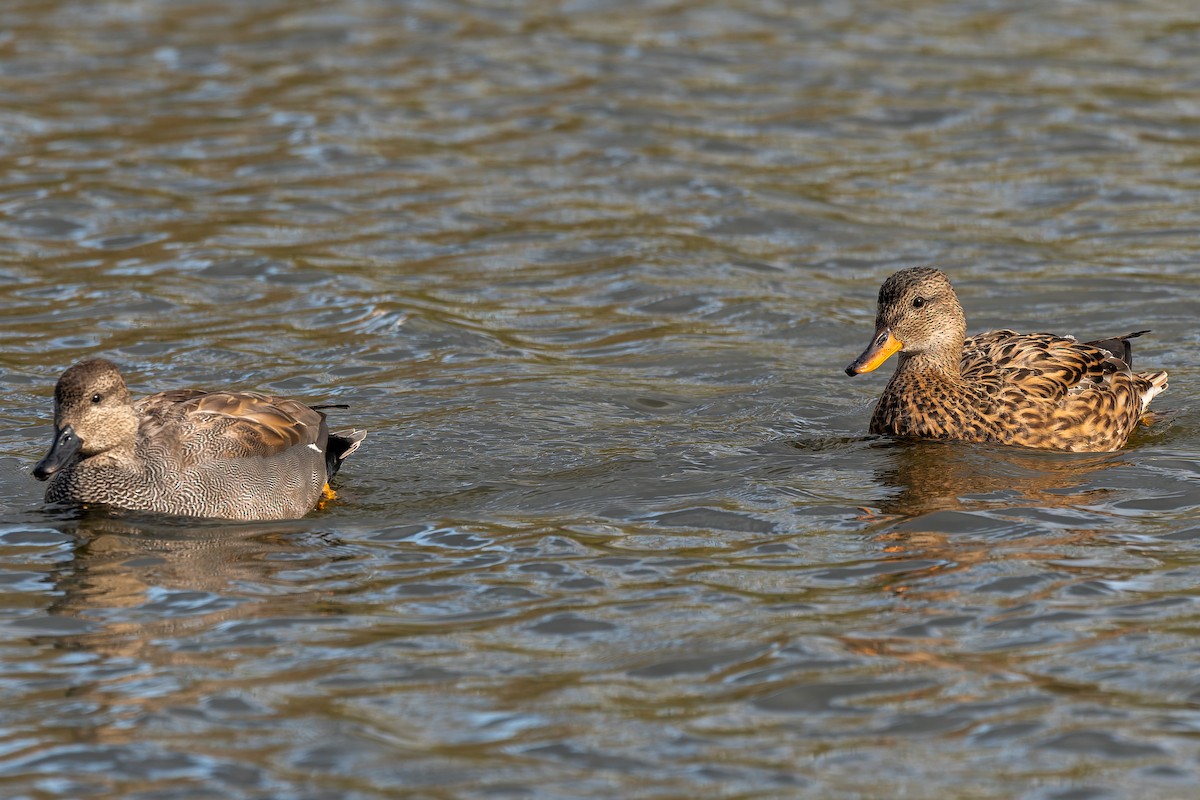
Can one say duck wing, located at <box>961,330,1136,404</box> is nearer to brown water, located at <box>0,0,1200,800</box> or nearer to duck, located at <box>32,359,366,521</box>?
brown water, located at <box>0,0,1200,800</box>

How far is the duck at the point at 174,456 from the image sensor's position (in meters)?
9.52

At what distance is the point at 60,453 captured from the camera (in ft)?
30.8

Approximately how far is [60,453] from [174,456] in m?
0.59

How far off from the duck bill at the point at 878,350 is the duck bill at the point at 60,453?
4353mm

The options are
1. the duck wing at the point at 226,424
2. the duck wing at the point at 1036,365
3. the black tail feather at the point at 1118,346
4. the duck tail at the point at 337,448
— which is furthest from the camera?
the black tail feather at the point at 1118,346

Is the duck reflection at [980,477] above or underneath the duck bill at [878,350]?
underneath

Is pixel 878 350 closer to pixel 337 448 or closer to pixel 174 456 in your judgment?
pixel 337 448

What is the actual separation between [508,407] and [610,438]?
0.85 m

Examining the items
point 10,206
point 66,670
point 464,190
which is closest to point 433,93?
point 464,190

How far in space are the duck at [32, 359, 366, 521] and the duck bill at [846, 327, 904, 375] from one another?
3181 mm

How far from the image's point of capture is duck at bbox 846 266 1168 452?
35.0 ft

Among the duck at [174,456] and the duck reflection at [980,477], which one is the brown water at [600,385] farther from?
the duck at [174,456]

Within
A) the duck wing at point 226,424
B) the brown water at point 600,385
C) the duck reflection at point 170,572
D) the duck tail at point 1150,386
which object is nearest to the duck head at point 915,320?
the brown water at point 600,385

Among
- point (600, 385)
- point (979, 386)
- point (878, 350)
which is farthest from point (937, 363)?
point (600, 385)
